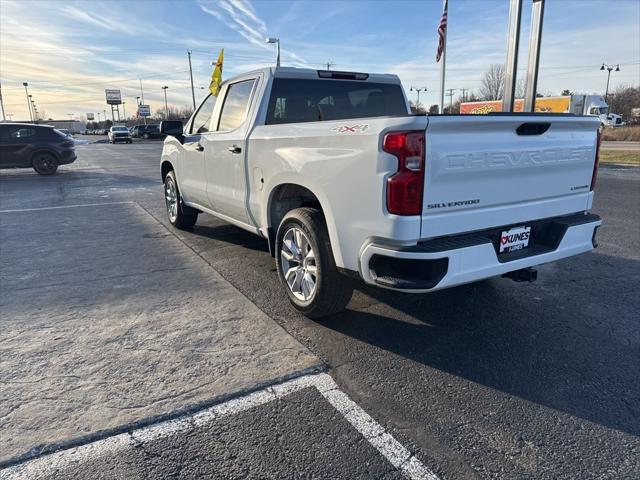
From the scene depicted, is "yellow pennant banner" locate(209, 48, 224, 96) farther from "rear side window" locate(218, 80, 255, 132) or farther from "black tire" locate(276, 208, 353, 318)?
"black tire" locate(276, 208, 353, 318)

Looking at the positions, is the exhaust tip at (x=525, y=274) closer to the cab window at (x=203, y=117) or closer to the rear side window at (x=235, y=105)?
the rear side window at (x=235, y=105)

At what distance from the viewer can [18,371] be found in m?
3.08

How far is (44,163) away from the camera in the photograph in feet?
53.3

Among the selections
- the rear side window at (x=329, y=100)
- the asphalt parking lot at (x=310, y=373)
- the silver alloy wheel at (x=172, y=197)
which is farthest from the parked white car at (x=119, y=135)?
the rear side window at (x=329, y=100)

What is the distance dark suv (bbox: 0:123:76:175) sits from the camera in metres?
15.7

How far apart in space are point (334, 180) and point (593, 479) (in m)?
2.18

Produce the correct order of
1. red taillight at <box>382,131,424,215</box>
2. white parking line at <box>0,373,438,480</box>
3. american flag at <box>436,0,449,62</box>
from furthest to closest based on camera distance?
american flag at <box>436,0,449,62</box> < red taillight at <box>382,131,424,215</box> < white parking line at <box>0,373,438,480</box>

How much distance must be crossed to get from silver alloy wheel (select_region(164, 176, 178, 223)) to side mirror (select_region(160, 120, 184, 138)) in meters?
0.85

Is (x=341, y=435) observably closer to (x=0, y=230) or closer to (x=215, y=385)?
(x=215, y=385)

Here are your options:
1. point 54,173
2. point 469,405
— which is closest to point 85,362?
point 469,405

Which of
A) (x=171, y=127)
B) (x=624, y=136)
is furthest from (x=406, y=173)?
(x=624, y=136)

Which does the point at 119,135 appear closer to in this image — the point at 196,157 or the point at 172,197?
the point at 172,197

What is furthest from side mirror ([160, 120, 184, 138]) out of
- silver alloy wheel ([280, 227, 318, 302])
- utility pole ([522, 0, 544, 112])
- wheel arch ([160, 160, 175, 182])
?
utility pole ([522, 0, 544, 112])

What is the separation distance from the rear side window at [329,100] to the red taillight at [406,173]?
2.07 meters
